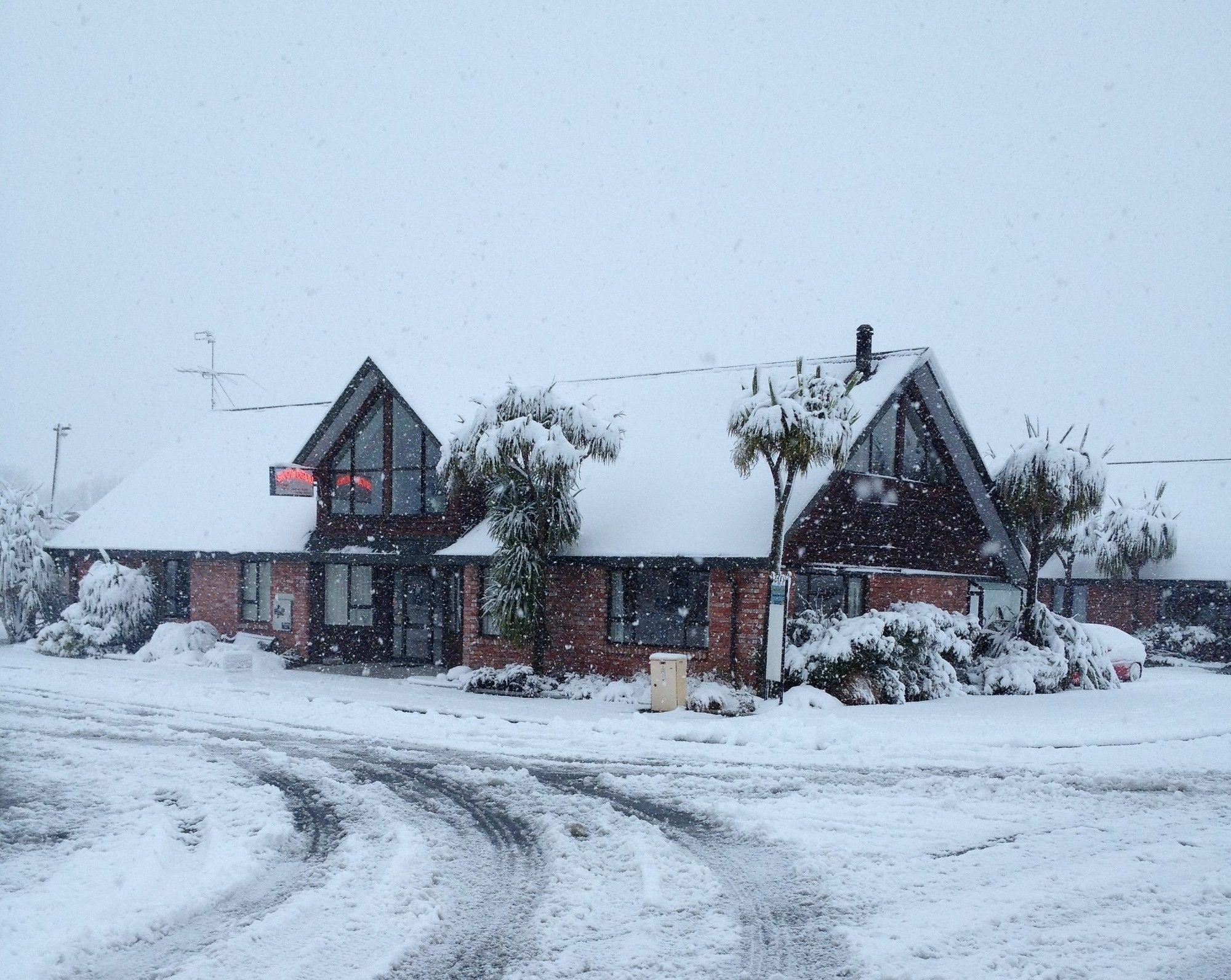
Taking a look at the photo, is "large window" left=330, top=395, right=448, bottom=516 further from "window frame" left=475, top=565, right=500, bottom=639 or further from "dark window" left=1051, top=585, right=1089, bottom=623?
"dark window" left=1051, top=585, right=1089, bottom=623

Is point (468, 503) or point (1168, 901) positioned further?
point (468, 503)

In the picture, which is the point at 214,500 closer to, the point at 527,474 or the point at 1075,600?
the point at 527,474

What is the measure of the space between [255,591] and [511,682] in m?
9.07

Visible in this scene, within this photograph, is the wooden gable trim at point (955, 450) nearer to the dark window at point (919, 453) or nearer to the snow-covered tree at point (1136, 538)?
the dark window at point (919, 453)

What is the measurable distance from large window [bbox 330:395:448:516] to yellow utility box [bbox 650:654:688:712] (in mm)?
7175

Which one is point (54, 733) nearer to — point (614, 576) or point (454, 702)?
point (454, 702)

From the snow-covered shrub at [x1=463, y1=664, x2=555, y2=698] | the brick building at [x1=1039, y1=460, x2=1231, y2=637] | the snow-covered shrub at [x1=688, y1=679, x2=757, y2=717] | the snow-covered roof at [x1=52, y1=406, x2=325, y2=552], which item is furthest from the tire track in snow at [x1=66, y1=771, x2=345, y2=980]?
the brick building at [x1=1039, y1=460, x2=1231, y2=637]

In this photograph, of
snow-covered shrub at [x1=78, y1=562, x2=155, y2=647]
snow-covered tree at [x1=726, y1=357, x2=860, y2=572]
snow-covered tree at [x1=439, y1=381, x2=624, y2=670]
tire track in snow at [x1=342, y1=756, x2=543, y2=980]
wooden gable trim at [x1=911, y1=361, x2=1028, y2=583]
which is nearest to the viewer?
tire track in snow at [x1=342, y1=756, x2=543, y2=980]

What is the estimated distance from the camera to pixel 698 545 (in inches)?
717

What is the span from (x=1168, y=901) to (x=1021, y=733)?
751 cm

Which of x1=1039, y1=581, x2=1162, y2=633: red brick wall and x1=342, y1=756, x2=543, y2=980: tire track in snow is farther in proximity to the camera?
x1=1039, y1=581, x2=1162, y2=633: red brick wall

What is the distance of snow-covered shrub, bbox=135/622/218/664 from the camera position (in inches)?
906

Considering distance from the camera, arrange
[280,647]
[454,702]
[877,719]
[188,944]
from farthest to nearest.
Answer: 1. [280,647]
2. [454,702]
3. [877,719]
4. [188,944]

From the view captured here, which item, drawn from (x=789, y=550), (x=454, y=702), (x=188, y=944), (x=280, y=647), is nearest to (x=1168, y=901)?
(x=188, y=944)
